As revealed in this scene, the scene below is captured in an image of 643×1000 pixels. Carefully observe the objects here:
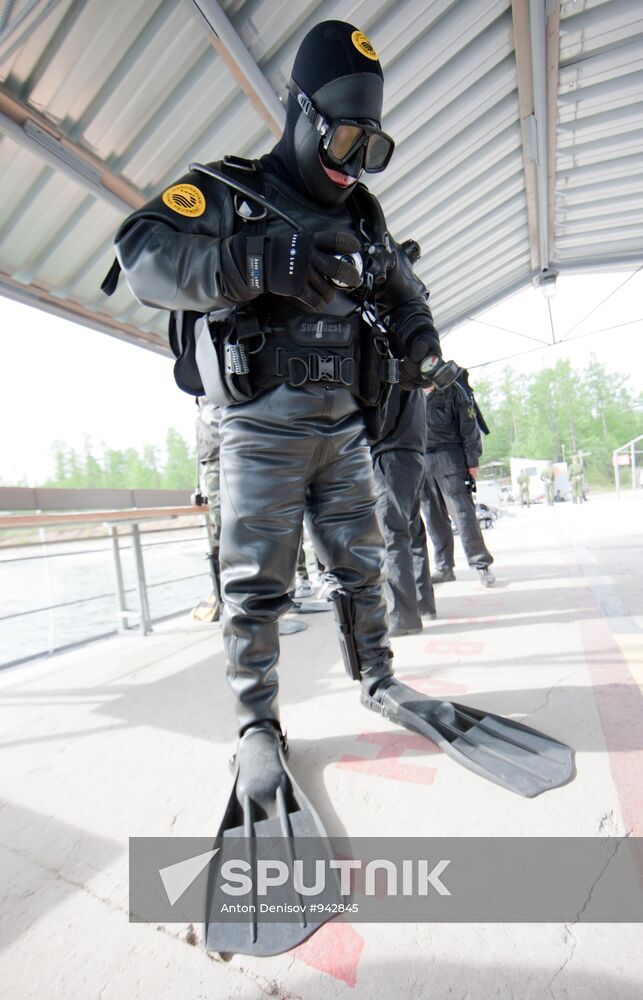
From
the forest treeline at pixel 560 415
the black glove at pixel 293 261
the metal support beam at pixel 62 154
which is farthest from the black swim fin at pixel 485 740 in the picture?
the forest treeline at pixel 560 415

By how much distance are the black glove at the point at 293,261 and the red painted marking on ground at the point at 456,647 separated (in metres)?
1.53

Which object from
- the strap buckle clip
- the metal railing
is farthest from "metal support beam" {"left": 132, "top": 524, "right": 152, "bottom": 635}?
the strap buckle clip

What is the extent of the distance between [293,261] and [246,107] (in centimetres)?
317

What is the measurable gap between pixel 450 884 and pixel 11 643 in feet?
9.14

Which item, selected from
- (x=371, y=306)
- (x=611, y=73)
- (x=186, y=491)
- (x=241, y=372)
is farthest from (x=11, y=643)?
(x=611, y=73)

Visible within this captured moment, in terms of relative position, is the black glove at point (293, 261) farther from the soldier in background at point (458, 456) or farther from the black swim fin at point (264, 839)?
the soldier in background at point (458, 456)

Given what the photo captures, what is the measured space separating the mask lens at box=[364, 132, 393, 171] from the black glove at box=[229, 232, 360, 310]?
13.6 inches

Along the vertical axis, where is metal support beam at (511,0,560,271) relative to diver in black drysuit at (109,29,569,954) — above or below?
above

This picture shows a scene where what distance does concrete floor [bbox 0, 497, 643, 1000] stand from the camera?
68 centimetres

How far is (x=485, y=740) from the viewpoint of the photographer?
120 centimetres

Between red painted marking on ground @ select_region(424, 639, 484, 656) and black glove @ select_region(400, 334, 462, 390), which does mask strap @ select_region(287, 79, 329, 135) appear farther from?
red painted marking on ground @ select_region(424, 639, 484, 656)

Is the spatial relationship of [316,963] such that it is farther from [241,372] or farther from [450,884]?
[241,372]

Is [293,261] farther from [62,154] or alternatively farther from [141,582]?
[62,154]

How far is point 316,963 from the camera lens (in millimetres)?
700
